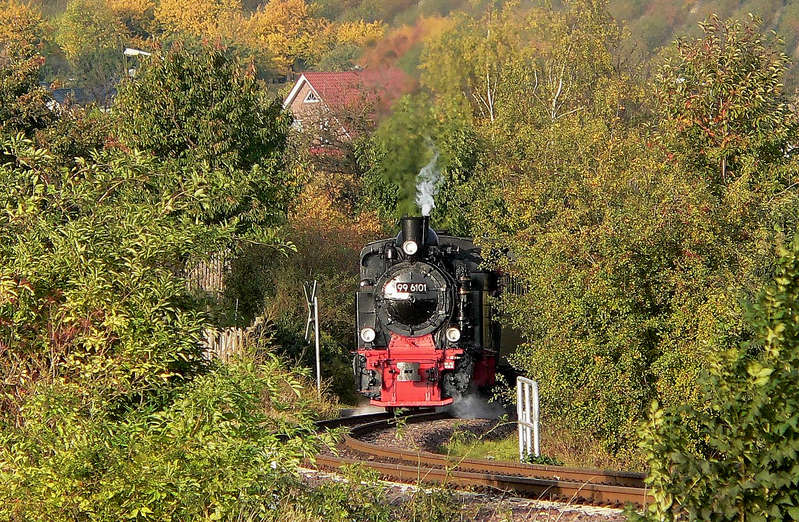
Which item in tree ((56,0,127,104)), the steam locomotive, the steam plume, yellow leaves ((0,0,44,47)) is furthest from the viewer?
yellow leaves ((0,0,44,47))

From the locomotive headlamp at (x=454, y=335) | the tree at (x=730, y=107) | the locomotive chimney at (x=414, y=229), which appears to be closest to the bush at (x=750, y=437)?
the tree at (x=730, y=107)

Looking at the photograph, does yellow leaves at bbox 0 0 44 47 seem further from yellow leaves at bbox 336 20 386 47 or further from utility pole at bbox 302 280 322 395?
utility pole at bbox 302 280 322 395

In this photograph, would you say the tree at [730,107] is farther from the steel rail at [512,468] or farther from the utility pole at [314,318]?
the utility pole at [314,318]

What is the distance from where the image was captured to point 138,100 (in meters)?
25.9

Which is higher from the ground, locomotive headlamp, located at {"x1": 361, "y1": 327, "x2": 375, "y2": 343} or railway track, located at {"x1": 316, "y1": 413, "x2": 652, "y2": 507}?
locomotive headlamp, located at {"x1": 361, "y1": 327, "x2": 375, "y2": 343}

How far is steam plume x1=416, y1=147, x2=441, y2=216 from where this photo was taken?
28.2 meters

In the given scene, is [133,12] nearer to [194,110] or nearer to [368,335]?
[194,110]

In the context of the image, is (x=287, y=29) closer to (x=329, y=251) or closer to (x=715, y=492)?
(x=329, y=251)

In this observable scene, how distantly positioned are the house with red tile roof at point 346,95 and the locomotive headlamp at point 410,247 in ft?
29.3

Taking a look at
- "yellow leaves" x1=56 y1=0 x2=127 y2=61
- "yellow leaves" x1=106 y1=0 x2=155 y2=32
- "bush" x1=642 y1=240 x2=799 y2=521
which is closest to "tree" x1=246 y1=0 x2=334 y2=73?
"yellow leaves" x1=56 y1=0 x2=127 y2=61

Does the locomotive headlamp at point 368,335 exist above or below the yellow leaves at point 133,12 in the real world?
below

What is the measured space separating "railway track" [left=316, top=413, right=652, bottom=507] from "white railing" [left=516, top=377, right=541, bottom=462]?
2.99 ft

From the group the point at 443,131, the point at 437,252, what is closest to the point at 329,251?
the point at 443,131

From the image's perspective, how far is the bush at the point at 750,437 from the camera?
20.8 feet
